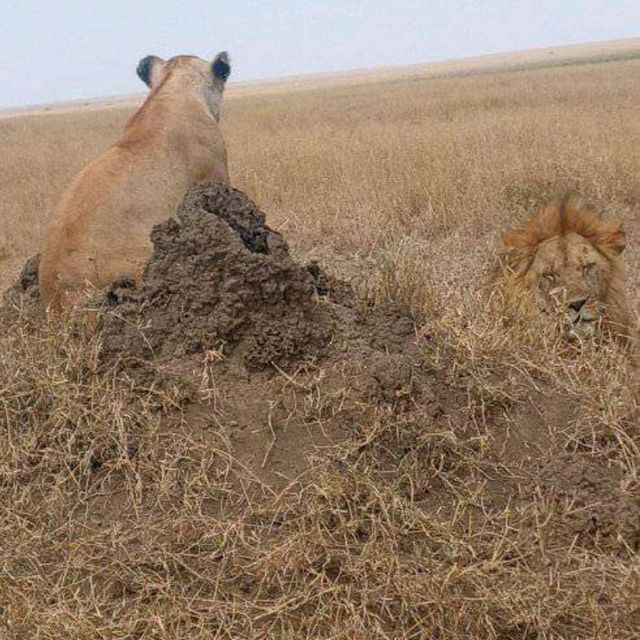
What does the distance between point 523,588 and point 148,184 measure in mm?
3445

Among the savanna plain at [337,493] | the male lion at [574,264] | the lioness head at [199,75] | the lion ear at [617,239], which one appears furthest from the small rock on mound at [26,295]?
the lion ear at [617,239]

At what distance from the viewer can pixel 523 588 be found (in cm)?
249

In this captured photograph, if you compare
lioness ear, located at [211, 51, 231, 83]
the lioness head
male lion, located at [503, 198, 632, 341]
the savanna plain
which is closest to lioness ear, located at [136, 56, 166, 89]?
the lioness head

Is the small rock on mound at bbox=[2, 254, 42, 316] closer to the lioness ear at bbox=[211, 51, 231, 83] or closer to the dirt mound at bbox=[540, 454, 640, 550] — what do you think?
the lioness ear at bbox=[211, 51, 231, 83]

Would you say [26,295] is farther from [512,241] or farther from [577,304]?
[577,304]

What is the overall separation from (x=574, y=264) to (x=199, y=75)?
3453mm

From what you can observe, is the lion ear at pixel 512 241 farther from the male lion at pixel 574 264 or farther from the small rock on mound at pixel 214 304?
the small rock on mound at pixel 214 304

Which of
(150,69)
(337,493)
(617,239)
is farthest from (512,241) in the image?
(150,69)

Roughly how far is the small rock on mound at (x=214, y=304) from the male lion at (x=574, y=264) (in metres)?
1.32

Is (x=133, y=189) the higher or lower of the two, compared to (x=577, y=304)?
higher

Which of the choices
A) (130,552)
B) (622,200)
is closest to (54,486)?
(130,552)

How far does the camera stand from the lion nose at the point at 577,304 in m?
4.40

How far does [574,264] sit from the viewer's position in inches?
181

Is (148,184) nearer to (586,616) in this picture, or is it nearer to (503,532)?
(503,532)
